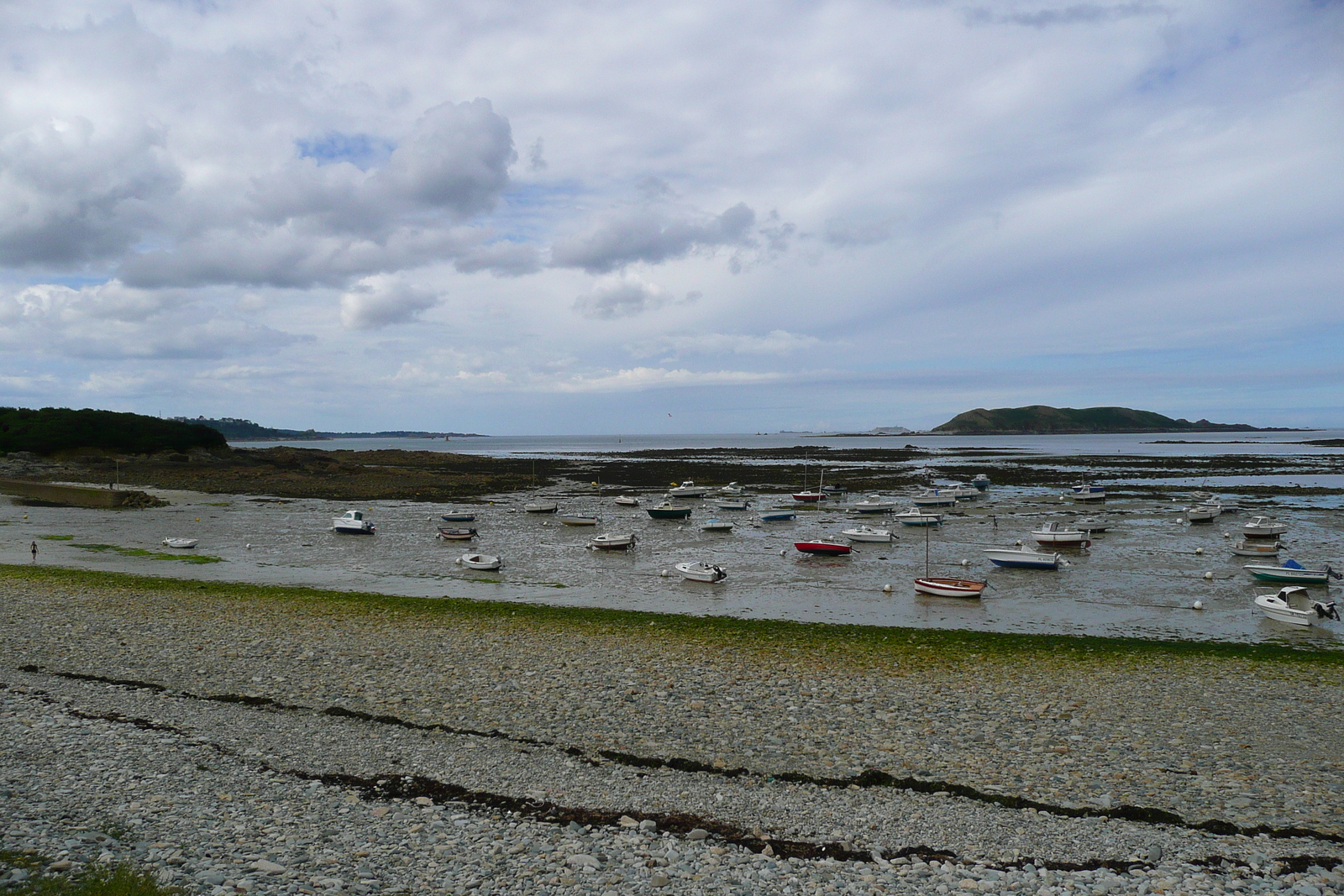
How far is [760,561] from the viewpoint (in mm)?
35750

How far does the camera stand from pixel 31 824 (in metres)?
7.89

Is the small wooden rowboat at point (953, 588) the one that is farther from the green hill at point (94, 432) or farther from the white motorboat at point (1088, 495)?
the green hill at point (94, 432)

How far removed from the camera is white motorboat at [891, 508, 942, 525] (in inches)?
1901

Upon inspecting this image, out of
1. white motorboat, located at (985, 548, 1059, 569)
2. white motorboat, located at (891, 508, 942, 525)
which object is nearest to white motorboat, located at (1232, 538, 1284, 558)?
white motorboat, located at (985, 548, 1059, 569)

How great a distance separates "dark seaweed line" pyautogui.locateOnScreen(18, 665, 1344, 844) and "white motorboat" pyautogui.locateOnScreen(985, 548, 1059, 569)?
83.3 ft

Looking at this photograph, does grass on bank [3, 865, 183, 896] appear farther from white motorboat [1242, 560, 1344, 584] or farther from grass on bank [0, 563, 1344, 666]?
white motorboat [1242, 560, 1344, 584]

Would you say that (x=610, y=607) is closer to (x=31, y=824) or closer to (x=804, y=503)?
(x=31, y=824)

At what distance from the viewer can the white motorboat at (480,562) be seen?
31469 millimetres

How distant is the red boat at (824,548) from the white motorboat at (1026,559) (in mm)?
6835

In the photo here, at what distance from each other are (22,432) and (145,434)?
1268 centimetres

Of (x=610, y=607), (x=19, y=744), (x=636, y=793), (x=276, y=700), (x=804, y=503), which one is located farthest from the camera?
(x=804, y=503)

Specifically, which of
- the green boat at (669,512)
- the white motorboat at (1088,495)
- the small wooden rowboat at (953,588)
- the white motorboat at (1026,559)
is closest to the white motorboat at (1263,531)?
the white motorboat at (1026,559)

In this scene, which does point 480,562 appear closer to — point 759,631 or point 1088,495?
point 759,631

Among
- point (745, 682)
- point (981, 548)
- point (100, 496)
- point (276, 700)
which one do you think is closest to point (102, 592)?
point (276, 700)
